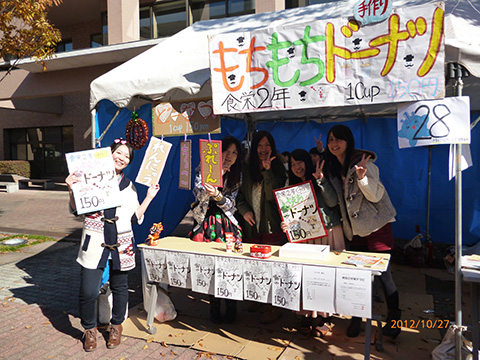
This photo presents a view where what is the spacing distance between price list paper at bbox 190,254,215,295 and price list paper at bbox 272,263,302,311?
0.63 metres

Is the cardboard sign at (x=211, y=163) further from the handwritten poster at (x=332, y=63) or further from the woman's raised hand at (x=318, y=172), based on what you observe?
the woman's raised hand at (x=318, y=172)

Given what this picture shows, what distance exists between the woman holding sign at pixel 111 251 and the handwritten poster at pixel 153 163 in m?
0.16

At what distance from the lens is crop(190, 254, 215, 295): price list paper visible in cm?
341

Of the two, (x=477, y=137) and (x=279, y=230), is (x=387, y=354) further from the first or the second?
(x=477, y=137)

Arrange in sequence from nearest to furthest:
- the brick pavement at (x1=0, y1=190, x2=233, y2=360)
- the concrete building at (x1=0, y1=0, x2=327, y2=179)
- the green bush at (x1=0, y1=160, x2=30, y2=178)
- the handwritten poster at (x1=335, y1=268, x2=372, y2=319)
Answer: the handwritten poster at (x1=335, y1=268, x2=372, y2=319) → the brick pavement at (x1=0, y1=190, x2=233, y2=360) → the concrete building at (x1=0, y1=0, x2=327, y2=179) → the green bush at (x1=0, y1=160, x2=30, y2=178)

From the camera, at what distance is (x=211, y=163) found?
3.65 m

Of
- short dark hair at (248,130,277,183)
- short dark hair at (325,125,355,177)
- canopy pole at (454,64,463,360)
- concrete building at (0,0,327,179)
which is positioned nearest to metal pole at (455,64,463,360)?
canopy pole at (454,64,463,360)

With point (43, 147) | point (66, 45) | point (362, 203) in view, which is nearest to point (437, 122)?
point (362, 203)

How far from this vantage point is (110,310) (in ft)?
12.2

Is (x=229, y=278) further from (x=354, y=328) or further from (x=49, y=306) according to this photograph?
(x=49, y=306)

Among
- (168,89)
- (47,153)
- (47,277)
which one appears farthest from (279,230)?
(47,153)

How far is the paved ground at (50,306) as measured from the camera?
338 cm
